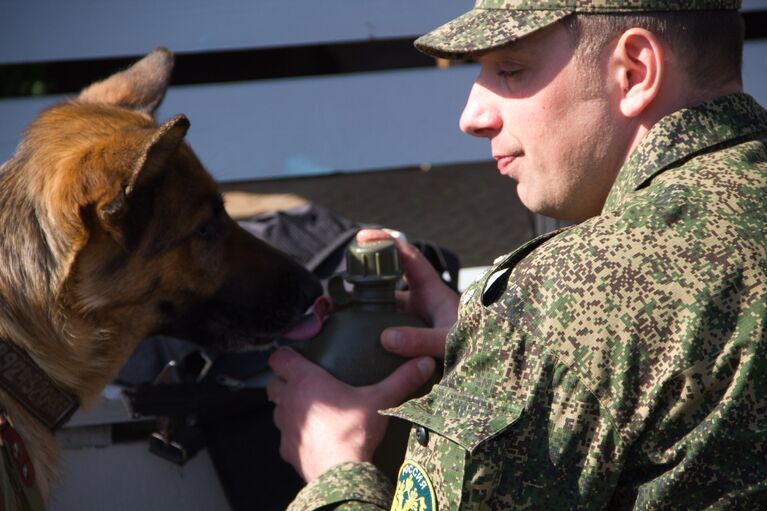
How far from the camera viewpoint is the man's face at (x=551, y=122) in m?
1.33

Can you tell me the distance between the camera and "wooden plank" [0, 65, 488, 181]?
14.7 ft

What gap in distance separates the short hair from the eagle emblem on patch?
0.64 m

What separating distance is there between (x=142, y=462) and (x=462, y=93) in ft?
9.88

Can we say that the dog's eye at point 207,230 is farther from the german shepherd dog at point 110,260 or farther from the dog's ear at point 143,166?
the dog's ear at point 143,166

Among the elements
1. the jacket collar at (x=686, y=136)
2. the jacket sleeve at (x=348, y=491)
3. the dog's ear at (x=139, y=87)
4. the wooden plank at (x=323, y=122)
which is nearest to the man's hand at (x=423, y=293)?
the jacket sleeve at (x=348, y=491)

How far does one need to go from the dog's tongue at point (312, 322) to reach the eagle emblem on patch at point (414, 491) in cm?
63

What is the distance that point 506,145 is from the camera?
145 centimetres

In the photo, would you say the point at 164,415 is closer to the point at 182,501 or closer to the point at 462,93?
the point at 182,501

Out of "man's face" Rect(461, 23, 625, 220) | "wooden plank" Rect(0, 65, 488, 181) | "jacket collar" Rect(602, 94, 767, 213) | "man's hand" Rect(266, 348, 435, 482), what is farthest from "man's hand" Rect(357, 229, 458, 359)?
"wooden plank" Rect(0, 65, 488, 181)

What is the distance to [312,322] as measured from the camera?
209cm

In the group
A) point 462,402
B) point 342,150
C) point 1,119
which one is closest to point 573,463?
point 462,402

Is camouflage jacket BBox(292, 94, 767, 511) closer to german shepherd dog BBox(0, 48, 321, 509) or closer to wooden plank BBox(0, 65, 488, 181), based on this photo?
german shepherd dog BBox(0, 48, 321, 509)

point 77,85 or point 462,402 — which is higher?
point 462,402

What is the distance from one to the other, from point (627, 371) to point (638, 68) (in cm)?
46
